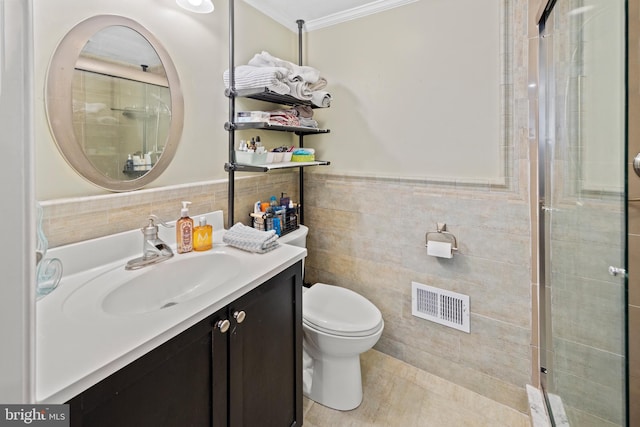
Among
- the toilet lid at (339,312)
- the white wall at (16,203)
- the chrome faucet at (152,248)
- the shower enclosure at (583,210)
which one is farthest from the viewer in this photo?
the toilet lid at (339,312)

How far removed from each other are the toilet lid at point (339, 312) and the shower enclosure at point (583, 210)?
78 centimetres

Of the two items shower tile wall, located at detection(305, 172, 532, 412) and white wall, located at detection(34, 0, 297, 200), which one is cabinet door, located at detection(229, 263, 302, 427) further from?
shower tile wall, located at detection(305, 172, 532, 412)

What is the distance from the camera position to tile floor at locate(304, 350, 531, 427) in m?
1.51

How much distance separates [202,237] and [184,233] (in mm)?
74

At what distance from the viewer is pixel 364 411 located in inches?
62.0

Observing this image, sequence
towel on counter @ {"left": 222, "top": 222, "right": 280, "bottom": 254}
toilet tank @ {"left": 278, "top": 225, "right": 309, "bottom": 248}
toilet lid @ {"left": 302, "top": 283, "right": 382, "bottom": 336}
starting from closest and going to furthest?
1. towel on counter @ {"left": 222, "top": 222, "right": 280, "bottom": 254}
2. toilet lid @ {"left": 302, "top": 283, "right": 382, "bottom": 336}
3. toilet tank @ {"left": 278, "top": 225, "right": 309, "bottom": 248}

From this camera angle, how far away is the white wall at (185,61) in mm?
1009

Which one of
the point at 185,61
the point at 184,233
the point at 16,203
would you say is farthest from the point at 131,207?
the point at 16,203

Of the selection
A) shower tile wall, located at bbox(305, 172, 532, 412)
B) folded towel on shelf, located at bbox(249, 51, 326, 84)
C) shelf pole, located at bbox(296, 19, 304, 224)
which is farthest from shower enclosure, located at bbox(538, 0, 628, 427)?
shelf pole, located at bbox(296, 19, 304, 224)

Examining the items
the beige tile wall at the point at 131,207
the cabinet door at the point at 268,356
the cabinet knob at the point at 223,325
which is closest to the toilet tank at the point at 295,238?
the beige tile wall at the point at 131,207

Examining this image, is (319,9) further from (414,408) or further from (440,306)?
(414,408)

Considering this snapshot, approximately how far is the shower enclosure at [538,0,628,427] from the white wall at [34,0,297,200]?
1.49m

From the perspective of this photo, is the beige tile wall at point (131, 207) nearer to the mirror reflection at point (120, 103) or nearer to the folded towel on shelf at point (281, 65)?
the mirror reflection at point (120, 103)

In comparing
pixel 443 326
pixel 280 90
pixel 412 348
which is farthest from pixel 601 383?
pixel 280 90
